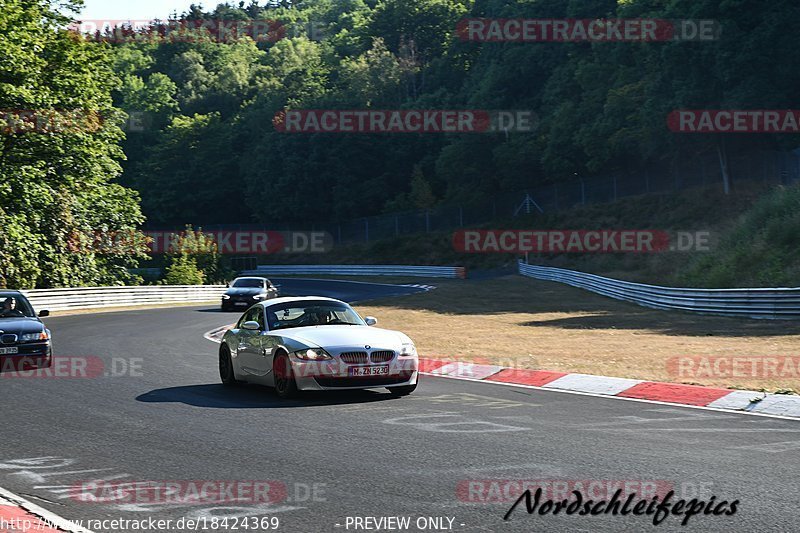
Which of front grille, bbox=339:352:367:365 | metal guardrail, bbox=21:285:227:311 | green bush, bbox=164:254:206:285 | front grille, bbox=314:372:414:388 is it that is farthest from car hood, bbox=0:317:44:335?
green bush, bbox=164:254:206:285

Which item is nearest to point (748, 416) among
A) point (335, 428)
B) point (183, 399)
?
point (335, 428)

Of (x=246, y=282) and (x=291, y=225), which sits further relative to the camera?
(x=291, y=225)

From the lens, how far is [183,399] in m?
13.9

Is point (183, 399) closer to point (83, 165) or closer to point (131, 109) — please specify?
point (83, 165)

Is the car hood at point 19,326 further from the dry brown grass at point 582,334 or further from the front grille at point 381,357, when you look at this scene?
the front grille at point 381,357

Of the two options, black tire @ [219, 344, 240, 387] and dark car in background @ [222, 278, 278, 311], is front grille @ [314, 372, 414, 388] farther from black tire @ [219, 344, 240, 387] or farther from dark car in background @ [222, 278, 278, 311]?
dark car in background @ [222, 278, 278, 311]

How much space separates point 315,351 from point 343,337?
555 millimetres

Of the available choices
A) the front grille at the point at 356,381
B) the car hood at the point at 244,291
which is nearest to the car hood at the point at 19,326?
the front grille at the point at 356,381

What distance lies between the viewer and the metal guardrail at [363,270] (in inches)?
2772

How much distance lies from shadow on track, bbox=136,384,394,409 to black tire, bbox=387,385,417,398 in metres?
0.12

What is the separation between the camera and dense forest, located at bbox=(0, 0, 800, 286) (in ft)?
160

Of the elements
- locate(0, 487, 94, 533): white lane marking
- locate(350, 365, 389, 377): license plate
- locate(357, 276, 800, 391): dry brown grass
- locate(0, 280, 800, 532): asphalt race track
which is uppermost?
locate(350, 365, 389, 377): license plate

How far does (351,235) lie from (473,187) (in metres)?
13.7

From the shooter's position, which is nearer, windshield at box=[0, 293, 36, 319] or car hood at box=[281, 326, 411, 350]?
car hood at box=[281, 326, 411, 350]
